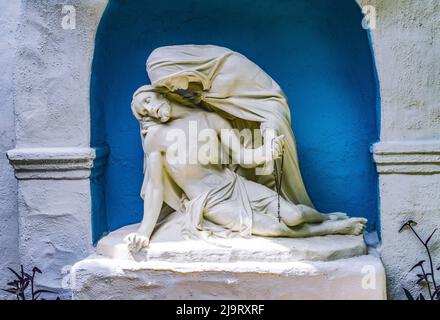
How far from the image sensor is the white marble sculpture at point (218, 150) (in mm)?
3366

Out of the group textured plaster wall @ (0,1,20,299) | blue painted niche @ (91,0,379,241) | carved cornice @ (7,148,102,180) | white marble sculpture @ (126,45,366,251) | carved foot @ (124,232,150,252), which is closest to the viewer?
carved foot @ (124,232,150,252)

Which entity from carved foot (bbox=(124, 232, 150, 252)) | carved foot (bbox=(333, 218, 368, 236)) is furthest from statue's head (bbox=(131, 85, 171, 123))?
carved foot (bbox=(333, 218, 368, 236))


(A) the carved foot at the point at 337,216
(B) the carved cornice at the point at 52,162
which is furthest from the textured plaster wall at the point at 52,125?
(A) the carved foot at the point at 337,216

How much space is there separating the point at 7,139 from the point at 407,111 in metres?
2.54

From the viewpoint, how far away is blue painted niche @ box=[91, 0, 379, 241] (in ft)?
12.3

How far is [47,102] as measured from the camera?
3.58m

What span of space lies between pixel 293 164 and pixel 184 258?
2.72 feet

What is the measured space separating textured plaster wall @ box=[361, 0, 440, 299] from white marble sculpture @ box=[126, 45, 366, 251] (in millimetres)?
240

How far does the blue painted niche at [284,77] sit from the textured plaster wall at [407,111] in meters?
0.33

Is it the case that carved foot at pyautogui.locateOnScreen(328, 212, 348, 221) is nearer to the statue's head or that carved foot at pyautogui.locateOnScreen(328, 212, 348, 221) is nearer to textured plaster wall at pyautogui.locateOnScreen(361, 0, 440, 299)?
textured plaster wall at pyautogui.locateOnScreen(361, 0, 440, 299)

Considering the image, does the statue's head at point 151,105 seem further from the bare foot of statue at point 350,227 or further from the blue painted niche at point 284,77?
the bare foot of statue at point 350,227

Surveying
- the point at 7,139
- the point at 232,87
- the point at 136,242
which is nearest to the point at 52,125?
the point at 7,139

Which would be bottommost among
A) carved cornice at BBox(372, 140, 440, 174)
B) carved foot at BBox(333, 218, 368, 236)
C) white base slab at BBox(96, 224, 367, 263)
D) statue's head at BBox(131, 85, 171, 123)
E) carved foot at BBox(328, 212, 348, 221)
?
white base slab at BBox(96, 224, 367, 263)

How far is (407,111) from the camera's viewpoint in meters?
3.36
